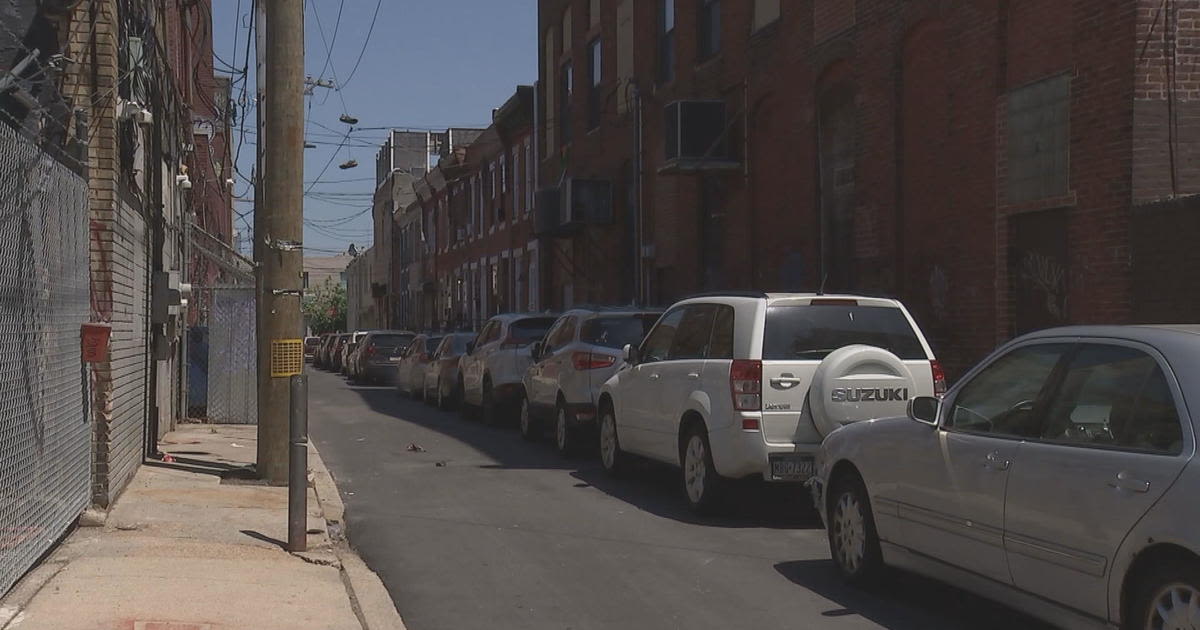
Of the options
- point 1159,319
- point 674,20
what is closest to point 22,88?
point 1159,319

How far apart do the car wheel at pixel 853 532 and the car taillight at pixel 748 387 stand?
5.97 feet

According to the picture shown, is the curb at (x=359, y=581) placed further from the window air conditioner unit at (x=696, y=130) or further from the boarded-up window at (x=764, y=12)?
the boarded-up window at (x=764, y=12)

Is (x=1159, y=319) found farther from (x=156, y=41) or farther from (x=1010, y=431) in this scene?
(x=156, y=41)

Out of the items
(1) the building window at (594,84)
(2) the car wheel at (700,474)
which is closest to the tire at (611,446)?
(2) the car wheel at (700,474)

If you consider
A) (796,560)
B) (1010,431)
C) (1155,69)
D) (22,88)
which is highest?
(1155,69)

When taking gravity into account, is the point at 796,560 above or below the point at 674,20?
below

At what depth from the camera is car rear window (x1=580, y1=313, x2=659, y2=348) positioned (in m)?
15.8

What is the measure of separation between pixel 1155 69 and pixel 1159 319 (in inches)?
95.1

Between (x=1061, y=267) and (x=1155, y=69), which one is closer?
(x=1155, y=69)

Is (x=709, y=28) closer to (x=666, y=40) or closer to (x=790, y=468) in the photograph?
(x=666, y=40)

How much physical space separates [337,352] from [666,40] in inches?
A: 1003

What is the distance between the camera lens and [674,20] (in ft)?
83.1

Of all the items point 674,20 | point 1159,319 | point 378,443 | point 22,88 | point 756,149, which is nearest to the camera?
point 22,88

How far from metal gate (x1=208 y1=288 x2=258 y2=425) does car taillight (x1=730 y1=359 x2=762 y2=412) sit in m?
10.8
